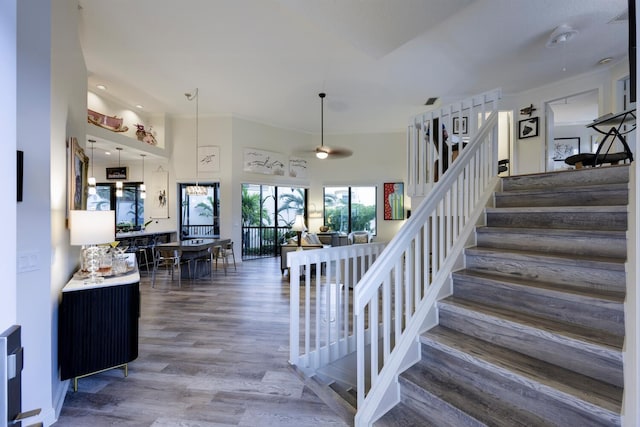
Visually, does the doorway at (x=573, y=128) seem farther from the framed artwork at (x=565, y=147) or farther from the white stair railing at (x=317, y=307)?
the white stair railing at (x=317, y=307)

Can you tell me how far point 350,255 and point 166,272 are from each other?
530 centimetres

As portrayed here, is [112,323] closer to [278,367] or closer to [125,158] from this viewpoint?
[278,367]

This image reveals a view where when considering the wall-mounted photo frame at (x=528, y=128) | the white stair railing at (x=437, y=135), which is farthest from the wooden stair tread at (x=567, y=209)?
the wall-mounted photo frame at (x=528, y=128)

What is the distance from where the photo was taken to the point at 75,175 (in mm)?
2518

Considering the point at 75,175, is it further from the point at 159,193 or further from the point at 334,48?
the point at 159,193

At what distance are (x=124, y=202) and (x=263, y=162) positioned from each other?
13.5ft

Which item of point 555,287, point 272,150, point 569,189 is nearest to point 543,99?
point 569,189

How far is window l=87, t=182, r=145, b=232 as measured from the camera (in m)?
7.92

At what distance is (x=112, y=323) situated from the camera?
224 centimetres

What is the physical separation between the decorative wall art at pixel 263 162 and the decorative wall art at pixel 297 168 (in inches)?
11.4

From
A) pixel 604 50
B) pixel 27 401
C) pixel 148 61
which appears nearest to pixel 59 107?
pixel 27 401

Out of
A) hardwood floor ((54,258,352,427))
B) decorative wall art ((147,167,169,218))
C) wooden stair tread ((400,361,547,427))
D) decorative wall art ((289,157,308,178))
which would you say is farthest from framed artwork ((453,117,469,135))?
decorative wall art ((147,167,169,218))

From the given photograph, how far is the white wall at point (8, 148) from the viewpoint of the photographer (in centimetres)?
66

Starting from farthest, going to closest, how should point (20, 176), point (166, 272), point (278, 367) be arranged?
point (166, 272) < point (278, 367) < point (20, 176)
